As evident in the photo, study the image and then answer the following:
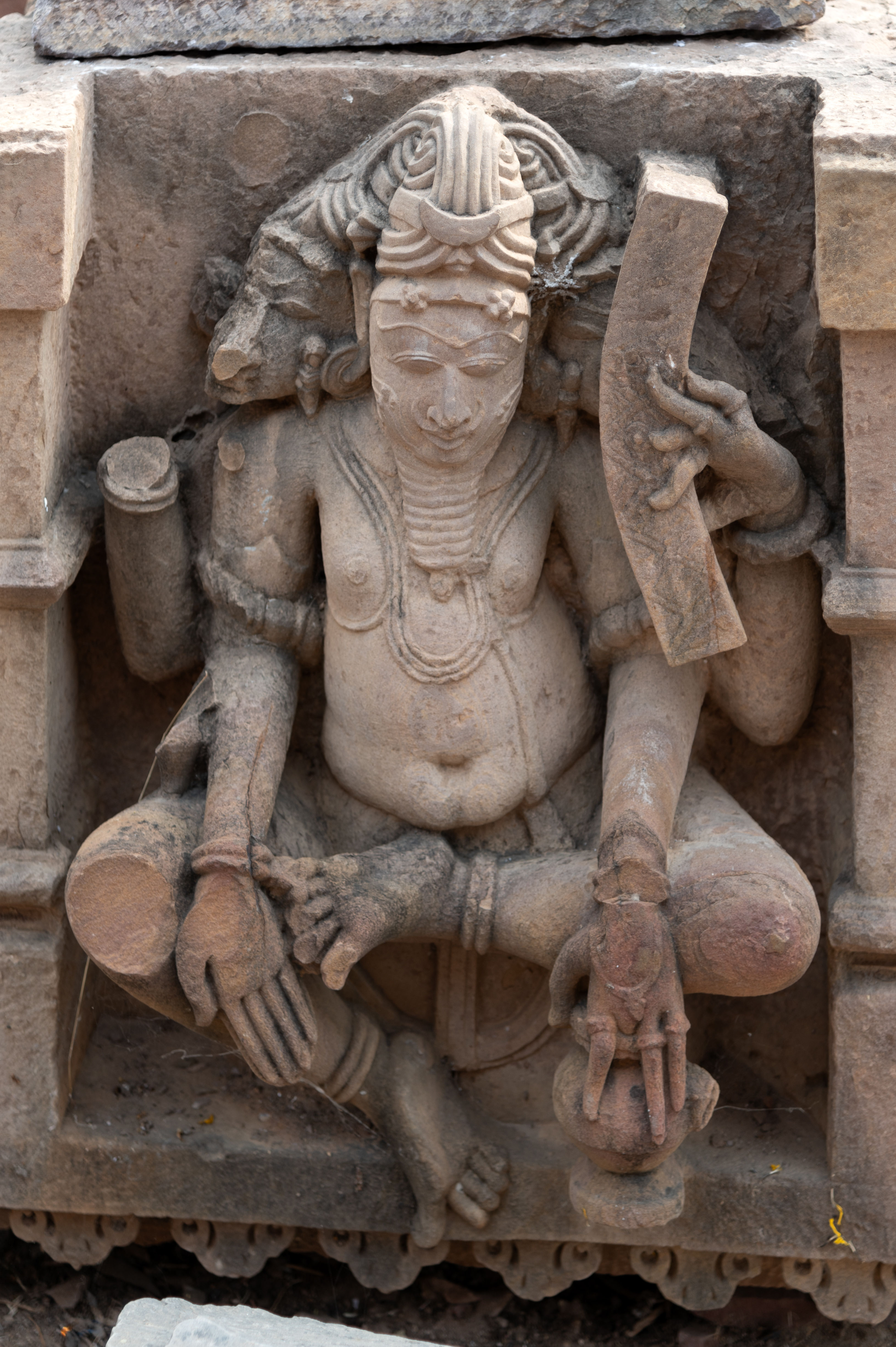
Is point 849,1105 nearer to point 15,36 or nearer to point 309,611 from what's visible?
point 309,611

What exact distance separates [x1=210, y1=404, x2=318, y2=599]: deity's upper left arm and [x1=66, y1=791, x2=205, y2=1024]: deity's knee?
56cm

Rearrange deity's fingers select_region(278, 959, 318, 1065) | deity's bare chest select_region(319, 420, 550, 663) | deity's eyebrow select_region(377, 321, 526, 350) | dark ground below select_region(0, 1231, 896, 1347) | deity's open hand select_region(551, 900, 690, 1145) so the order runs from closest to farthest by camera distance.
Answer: deity's open hand select_region(551, 900, 690, 1145) < deity's eyebrow select_region(377, 321, 526, 350) < deity's fingers select_region(278, 959, 318, 1065) < deity's bare chest select_region(319, 420, 550, 663) < dark ground below select_region(0, 1231, 896, 1347)

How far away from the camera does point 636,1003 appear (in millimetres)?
2871

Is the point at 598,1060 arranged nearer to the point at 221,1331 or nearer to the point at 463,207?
the point at 221,1331

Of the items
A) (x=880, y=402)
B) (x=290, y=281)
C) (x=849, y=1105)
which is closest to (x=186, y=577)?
(x=290, y=281)

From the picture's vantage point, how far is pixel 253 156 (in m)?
3.25

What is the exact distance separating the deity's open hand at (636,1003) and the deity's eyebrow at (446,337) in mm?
953

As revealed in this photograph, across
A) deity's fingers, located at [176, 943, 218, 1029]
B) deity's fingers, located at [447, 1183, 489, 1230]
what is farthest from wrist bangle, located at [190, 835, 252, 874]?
deity's fingers, located at [447, 1183, 489, 1230]

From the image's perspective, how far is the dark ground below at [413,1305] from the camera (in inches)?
142

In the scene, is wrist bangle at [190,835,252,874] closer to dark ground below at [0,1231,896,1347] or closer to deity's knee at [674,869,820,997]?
deity's knee at [674,869,820,997]

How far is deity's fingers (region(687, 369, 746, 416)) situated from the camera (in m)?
2.95

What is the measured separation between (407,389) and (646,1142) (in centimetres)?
131

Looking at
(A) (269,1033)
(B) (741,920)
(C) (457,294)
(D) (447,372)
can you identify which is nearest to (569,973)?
(B) (741,920)

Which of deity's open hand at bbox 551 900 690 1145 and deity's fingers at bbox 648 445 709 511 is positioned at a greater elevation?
deity's fingers at bbox 648 445 709 511
